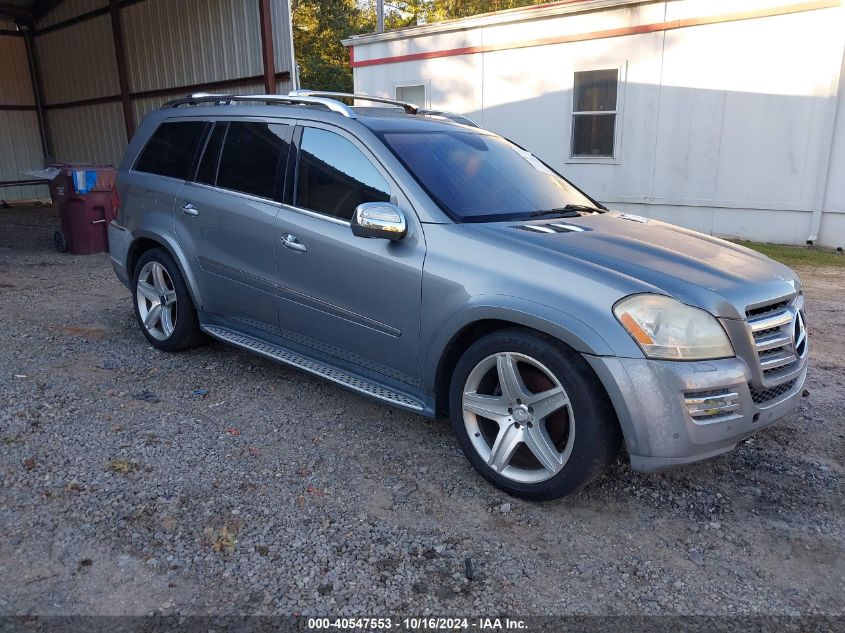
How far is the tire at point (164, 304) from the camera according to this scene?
500 centimetres

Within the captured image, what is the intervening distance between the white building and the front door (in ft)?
26.8

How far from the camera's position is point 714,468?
3.58m

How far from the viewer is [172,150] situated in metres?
5.12

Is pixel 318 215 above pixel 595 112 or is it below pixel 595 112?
below

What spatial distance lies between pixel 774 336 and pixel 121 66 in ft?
56.7

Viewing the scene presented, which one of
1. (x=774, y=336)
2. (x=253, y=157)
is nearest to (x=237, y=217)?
(x=253, y=157)

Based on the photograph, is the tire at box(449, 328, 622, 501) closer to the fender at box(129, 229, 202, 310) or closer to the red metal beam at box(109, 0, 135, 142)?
the fender at box(129, 229, 202, 310)

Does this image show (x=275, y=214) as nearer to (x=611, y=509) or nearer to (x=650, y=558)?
(x=611, y=509)

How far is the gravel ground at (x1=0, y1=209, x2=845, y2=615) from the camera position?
2.60 metres

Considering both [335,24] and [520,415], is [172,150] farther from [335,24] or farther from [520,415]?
[335,24]

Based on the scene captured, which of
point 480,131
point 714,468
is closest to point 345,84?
point 480,131

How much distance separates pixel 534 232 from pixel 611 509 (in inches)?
54.9

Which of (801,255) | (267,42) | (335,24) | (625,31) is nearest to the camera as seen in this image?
(801,255)

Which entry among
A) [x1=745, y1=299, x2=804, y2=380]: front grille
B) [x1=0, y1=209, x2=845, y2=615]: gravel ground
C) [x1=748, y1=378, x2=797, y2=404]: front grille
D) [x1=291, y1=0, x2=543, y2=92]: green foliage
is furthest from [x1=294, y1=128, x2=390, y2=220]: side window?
[x1=291, y1=0, x2=543, y2=92]: green foliage
